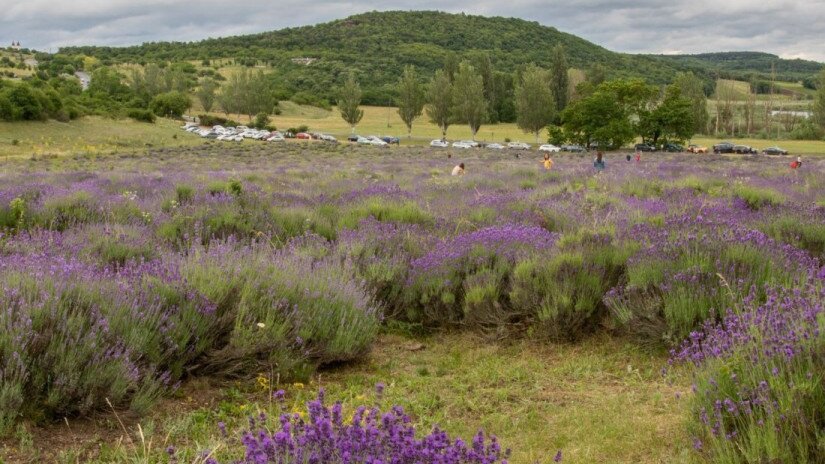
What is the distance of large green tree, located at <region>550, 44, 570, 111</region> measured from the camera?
10656 cm

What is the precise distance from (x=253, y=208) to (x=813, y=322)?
860 centimetres

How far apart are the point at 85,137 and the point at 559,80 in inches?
2809

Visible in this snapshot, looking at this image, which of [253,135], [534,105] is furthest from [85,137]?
[534,105]

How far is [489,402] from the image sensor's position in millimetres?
5020

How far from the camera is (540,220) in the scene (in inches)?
393


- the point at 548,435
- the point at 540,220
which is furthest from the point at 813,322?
the point at 540,220

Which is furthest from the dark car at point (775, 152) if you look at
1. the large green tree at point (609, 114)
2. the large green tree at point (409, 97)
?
the large green tree at point (409, 97)

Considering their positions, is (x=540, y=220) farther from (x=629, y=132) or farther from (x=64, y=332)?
(x=629, y=132)

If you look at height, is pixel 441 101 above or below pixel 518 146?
above

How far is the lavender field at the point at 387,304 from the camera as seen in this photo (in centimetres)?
339

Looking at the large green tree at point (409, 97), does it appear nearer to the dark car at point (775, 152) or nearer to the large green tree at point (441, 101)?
the large green tree at point (441, 101)

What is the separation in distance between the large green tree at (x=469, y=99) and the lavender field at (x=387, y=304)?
262 ft

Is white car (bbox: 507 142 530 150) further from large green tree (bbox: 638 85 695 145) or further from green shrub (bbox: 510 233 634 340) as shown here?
green shrub (bbox: 510 233 634 340)

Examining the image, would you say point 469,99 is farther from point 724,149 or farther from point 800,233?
point 800,233
